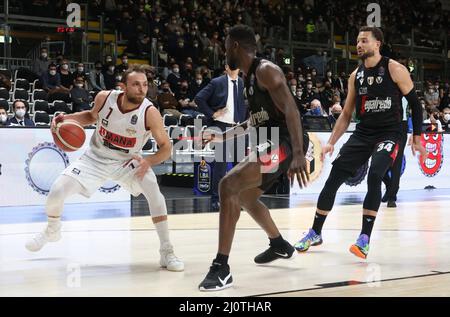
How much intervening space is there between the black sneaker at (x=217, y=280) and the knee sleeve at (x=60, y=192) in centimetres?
163

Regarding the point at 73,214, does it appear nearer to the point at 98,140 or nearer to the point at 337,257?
the point at 98,140

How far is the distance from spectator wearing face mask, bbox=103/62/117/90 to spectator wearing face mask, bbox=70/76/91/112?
920 mm

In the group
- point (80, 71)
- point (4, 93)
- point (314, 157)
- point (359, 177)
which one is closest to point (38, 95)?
point (4, 93)

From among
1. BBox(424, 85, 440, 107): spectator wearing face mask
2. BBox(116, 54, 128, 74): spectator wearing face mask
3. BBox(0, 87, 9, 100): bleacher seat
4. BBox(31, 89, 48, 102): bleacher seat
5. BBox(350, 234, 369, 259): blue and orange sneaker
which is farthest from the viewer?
BBox(424, 85, 440, 107): spectator wearing face mask

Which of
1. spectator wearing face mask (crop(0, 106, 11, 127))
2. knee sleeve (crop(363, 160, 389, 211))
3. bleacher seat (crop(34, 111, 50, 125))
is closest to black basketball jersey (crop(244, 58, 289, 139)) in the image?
knee sleeve (crop(363, 160, 389, 211))

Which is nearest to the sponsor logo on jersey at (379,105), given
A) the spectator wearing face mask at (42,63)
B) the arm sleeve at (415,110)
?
the arm sleeve at (415,110)

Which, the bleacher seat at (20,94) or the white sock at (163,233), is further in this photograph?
the bleacher seat at (20,94)

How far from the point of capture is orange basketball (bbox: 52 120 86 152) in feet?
21.8

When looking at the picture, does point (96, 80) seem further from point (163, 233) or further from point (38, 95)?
point (163, 233)

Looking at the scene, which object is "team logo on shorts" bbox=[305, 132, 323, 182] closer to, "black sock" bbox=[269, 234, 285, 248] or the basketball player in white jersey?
"black sock" bbox=[269, 234, 285, 248]

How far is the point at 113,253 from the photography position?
Answer: 6852mm

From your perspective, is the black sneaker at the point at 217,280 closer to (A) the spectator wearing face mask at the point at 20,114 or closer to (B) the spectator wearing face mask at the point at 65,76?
(A) the spectator wearing face mask at the point at 20,114

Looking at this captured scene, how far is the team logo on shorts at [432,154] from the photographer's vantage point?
14383 mm
